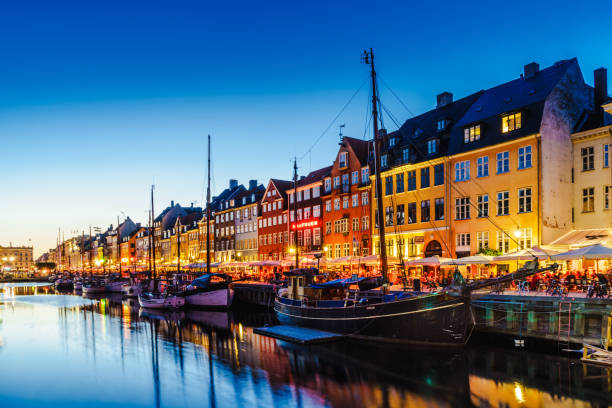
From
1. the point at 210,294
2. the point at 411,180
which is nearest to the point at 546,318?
the point at 411,180

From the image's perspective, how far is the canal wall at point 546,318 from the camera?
21.3 metres

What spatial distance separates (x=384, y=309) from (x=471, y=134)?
18682mm

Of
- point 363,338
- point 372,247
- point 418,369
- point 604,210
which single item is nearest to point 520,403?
point 418,369

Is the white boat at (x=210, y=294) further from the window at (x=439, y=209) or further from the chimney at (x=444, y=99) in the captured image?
the chimney at (x=444, y=99)

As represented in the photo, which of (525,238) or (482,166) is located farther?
(482,166)

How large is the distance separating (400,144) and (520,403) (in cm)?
3216

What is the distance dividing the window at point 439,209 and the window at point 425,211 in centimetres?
81

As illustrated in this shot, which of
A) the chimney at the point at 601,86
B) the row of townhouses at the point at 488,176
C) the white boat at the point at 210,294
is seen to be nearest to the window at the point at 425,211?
the row of townhouses at the point at 488,176

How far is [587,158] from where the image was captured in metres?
32.1

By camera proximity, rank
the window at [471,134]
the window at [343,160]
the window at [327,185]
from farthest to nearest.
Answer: the window at [327,185] < the window at [343,160] < the window at [471,134]

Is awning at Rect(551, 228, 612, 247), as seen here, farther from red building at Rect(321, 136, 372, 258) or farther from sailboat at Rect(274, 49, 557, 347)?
red building at Rect(321, 136, 372, 258)

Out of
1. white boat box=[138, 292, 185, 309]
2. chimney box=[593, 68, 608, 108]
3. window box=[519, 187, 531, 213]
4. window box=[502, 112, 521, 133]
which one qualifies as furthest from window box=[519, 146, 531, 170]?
white boat box=[138, 292, 185, 309]

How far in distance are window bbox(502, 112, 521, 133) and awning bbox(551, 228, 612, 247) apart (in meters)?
8.28

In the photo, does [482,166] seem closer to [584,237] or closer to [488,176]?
[488,176]
